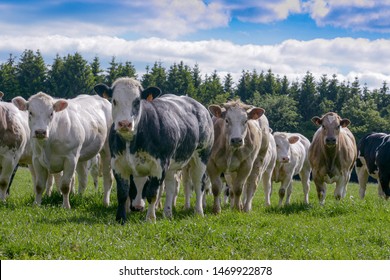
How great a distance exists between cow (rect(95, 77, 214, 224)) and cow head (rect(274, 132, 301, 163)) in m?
6.61

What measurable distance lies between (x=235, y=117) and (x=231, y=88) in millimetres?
77656

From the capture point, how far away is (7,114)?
42.4ft

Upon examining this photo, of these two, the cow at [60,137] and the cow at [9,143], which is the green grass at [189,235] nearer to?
the cow at [60,137]

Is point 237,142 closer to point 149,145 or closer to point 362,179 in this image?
point 149,145

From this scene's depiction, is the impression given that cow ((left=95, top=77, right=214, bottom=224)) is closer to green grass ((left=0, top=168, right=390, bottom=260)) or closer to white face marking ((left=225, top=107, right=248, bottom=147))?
green grass ((left=0, top=168, right=390, bottom=260))

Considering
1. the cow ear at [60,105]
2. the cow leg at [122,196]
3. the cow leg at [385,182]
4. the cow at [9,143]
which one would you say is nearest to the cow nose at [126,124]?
the cow leg at [122,196]

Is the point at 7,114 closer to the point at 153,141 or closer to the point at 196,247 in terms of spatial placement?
the point at 153,141

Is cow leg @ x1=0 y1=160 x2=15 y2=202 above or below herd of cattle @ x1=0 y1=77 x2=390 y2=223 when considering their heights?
below

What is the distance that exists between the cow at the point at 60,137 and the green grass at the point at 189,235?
0.70 m

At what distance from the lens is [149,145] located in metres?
9.66

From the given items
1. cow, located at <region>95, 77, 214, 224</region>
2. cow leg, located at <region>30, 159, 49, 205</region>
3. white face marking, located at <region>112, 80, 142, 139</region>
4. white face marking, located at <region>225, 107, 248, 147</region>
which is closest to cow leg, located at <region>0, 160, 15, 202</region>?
cow leg, located at <region>30, 159, 49, 205</region>

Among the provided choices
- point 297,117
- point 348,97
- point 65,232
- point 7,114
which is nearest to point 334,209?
point 65,232

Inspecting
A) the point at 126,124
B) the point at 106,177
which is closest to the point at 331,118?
the point at 106,177

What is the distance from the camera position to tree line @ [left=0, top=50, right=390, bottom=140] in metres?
70.4
